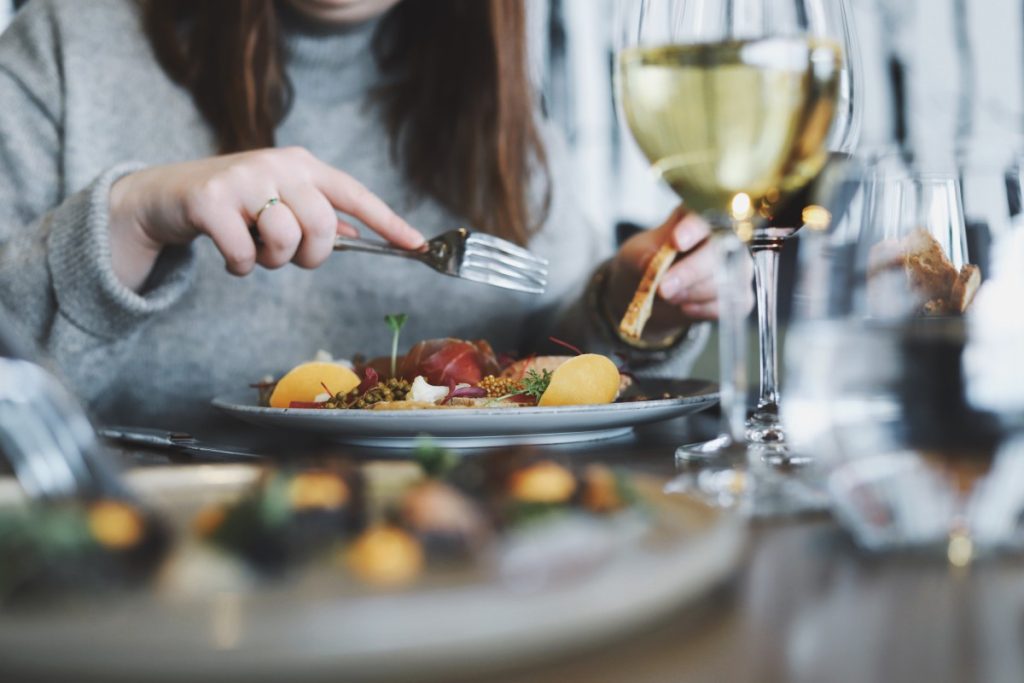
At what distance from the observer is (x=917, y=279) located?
0.48 meters

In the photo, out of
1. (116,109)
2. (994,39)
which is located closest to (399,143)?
(116,109)

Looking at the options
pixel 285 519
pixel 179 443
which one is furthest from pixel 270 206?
pixel 285 519

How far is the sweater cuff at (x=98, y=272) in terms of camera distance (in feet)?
3.70

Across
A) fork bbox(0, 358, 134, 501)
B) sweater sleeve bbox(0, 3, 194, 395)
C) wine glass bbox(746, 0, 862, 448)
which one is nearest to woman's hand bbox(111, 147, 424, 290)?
sweater sleeve bbox(0, 3, 194, 395)

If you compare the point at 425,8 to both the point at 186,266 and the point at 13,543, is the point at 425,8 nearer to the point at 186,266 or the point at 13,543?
the point at 186,266

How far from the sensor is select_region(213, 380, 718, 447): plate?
71cm

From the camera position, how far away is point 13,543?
28 centimetres

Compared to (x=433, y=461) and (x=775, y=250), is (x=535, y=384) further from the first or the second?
(x=433, y=461)

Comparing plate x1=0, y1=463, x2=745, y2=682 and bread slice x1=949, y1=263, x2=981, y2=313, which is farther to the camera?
bread slice x1=949, y1=263, x2=981, y2=313

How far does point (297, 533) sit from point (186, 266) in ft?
3.22

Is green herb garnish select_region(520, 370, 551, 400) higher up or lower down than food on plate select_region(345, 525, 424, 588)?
lower down

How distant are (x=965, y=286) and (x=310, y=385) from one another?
60 centimetres

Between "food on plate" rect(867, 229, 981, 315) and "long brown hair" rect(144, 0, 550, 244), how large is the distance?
1.24 metres

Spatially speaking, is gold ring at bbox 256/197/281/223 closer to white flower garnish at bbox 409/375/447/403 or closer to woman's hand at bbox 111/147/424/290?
woman's hand at bbox 111/147/424/290
